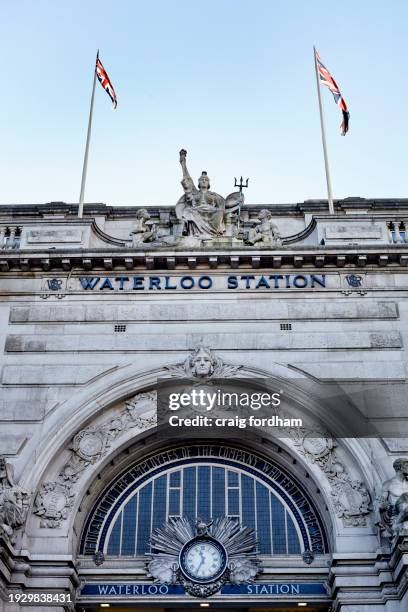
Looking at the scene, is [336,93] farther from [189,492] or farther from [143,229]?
[189,492]

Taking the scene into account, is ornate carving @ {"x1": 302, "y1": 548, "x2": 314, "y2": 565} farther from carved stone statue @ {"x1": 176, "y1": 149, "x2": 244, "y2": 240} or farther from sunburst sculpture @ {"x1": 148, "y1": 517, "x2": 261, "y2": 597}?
carved stone statue @ {"x1": 176, "y1": 149, "x2": 244, "y2": 240}

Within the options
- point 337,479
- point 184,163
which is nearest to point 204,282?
point 184,163

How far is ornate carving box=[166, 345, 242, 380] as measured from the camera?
24.0 meters

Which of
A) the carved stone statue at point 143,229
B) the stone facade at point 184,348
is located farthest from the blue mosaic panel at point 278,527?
the carved stone statue at point 143,229

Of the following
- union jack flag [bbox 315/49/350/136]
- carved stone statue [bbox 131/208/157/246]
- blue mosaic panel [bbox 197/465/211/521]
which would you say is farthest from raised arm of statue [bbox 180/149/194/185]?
blue mosaic panel [bbox 197/465/211/521]

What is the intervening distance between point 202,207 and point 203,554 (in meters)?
11.0

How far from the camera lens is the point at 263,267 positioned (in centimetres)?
2606

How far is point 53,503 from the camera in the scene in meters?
22.3

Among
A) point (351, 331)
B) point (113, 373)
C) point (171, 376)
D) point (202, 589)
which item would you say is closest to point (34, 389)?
point (113, 373)

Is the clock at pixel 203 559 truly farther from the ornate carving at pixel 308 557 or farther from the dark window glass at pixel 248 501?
the ornate carving at pixel 308 557

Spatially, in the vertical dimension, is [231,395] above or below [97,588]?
above

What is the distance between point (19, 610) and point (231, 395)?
800cm

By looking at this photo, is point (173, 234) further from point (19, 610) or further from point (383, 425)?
point (19, 610)

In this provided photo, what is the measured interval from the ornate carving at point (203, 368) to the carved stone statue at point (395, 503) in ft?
17.2
